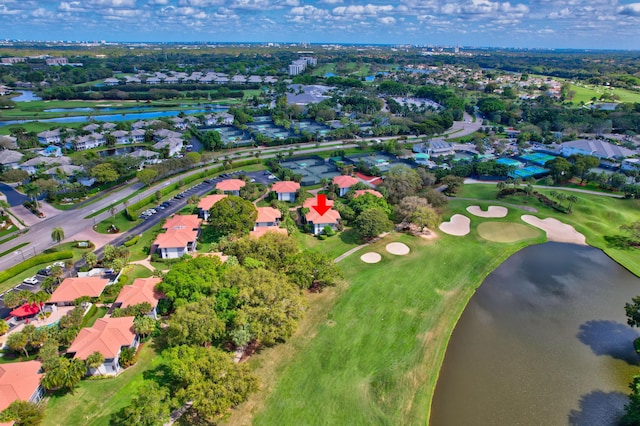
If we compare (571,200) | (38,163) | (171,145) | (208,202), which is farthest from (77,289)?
(571,200)

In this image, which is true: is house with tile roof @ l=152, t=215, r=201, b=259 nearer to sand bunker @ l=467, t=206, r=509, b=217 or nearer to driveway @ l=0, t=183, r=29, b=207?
driveway @ l=0, t=183, r=29, b=207

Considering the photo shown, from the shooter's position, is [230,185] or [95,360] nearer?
[95,360]

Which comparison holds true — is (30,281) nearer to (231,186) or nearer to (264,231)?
(264,231)

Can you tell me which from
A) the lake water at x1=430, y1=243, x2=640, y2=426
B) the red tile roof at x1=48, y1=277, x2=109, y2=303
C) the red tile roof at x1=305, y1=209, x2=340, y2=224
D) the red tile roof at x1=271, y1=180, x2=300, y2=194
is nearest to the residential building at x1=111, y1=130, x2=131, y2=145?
the red tile roof at x1=271, y1=180, x2=300, y2=194

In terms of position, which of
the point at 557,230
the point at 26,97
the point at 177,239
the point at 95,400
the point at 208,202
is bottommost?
the point at 95,400

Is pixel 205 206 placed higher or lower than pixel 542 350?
higher

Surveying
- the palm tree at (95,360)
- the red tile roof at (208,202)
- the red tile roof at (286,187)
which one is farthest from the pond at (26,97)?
the palm tree at (95,360)

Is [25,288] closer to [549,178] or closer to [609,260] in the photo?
[609,260]
